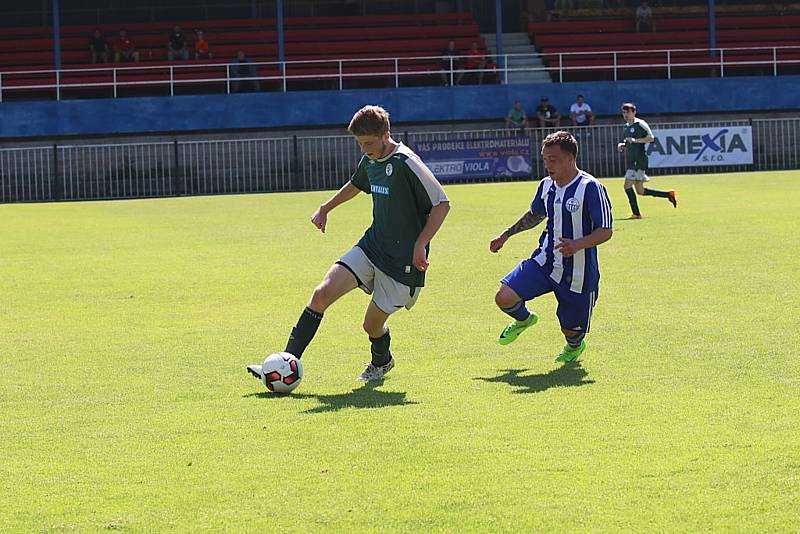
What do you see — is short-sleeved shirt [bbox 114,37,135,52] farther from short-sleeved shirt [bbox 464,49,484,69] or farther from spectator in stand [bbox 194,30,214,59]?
short-sleeved shirt [bbox 464,49,484,69]

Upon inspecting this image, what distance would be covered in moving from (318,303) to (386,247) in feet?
1.80

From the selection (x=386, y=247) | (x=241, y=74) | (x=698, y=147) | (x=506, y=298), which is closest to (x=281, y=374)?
(x=386, y=247)

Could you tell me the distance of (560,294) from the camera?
8992 millimetres

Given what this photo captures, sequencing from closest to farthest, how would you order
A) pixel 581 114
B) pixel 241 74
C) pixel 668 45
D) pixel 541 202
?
pixel 541 202, pixel 581 114, pixel 241 74, pixel 668 45

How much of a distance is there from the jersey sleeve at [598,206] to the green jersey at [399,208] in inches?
42.6

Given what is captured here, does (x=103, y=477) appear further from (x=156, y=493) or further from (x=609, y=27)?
(x=609, y=27)

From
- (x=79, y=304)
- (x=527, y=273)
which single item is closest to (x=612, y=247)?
(x=79, y=304)

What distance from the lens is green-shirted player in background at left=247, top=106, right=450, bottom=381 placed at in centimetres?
826

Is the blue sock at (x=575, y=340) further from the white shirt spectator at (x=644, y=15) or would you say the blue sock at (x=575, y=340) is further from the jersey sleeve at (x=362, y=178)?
the white shirt spectator at (x=644, y=15)

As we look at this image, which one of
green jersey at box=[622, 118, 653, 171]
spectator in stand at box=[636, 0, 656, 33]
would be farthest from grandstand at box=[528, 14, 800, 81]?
green jersey at box=[622, 118, 653, 171]

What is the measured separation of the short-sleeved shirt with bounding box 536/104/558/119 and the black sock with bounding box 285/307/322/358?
29428 millimetres

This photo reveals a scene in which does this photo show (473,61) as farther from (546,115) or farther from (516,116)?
(546,115)

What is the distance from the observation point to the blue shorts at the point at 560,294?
352 inches

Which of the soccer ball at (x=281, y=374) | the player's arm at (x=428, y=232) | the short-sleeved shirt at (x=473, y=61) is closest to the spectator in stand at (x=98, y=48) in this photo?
the short-sleeved shirt at (x=473, y=61)
